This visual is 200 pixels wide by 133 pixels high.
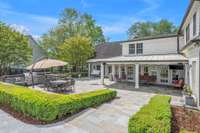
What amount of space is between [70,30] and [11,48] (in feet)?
57.2

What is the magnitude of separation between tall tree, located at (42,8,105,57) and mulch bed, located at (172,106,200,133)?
→ 31.6 m

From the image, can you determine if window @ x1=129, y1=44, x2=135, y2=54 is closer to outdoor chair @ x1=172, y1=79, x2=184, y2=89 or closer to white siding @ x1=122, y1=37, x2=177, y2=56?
white siding @ x1=122, y1=37, x2=177, y2=56

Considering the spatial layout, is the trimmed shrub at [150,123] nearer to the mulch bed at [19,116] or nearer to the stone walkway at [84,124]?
the stone walkway at [84,124]

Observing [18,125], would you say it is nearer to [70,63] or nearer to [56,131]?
[56,131]

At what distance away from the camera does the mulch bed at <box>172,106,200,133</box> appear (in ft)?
18.9

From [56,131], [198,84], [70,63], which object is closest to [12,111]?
[56,131]

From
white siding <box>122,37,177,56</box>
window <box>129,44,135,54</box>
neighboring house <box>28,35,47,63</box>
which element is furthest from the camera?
neighboring house <box>28,35,47,63</box>

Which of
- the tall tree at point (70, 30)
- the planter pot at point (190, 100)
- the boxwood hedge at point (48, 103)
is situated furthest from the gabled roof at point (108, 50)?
the boxwood hedge at point (48, 103)

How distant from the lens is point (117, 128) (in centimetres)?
664

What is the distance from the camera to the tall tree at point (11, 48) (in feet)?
76.0

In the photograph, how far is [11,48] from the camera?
77.7 feet

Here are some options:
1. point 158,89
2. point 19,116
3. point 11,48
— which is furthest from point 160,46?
point 11,48

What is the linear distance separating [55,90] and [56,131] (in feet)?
28.6

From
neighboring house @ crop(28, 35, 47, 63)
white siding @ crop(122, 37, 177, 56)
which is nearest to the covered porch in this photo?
white siding @ crop(122, 37, 177, 56)
